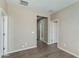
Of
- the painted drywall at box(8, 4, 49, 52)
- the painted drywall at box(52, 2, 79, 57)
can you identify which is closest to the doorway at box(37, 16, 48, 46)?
the painted drywall at box(8, 4, 49, 52)

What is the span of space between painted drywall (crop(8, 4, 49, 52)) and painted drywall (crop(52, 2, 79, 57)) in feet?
6.00

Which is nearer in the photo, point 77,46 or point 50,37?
point 77,46

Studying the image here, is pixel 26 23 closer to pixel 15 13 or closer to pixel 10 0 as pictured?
pixel 15 13

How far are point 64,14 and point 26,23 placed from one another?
2.47m

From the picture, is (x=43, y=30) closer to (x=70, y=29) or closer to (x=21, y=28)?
(x=21, y=28)

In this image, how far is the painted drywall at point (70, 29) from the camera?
3.54m

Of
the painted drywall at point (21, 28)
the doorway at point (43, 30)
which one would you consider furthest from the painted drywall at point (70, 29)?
the painted drywall at point (21, 28)

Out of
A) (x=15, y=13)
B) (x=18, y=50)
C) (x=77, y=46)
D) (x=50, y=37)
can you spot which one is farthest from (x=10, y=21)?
(x=77, y=46)

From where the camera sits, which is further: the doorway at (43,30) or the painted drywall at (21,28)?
the doorway at (43,30)

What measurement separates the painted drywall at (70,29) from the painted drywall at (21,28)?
1828 mm

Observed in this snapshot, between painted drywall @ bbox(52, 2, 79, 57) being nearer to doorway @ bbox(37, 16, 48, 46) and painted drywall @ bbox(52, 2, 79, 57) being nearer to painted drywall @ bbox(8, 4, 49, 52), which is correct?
doorway @ bbox(37, 16, 48, 46)

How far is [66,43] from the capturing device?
4195mm

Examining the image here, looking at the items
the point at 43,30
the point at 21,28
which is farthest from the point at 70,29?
the point at 43,30

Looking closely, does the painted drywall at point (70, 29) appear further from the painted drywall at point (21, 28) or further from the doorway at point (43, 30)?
the painted drywall at point (21, 28)
